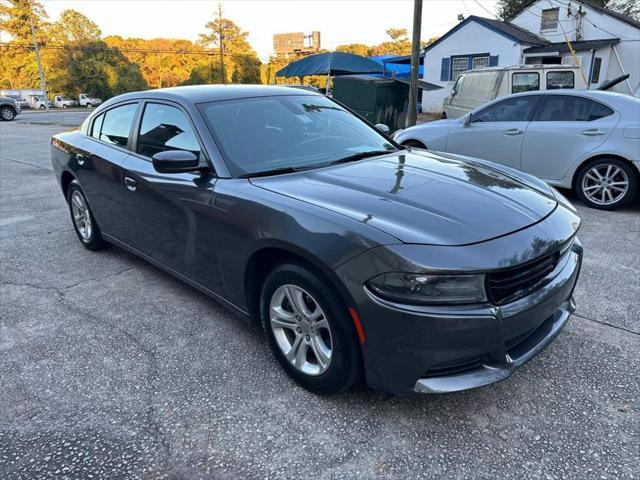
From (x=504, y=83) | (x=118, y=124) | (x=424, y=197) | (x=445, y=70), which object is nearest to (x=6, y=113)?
(x=445, y=70)

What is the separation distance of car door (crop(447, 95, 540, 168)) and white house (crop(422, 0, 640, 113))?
16.2 meters

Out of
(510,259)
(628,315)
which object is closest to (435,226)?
(510,259)

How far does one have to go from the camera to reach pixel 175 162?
2.73 meters

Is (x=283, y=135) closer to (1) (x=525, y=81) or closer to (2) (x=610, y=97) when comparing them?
(2) (x=610, y=97)

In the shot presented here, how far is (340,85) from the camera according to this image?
12336 mm

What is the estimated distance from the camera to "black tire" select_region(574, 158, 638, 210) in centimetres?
562

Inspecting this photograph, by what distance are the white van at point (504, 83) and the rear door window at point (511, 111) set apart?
3.94 m

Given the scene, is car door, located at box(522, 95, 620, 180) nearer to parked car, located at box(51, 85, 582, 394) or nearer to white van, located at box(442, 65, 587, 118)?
parked car, located at box(51, 85, 582, 394)

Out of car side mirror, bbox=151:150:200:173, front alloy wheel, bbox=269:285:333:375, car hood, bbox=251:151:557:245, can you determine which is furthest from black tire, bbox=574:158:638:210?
car side mirror, bbox=151:150:200:173

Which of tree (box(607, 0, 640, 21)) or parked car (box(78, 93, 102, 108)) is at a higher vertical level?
tree (box(607, 0, 640, 21))

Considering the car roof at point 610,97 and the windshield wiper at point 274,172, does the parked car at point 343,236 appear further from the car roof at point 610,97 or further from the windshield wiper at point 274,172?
the car roof at point 610,97

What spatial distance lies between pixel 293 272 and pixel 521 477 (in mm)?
1328

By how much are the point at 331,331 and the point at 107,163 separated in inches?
104

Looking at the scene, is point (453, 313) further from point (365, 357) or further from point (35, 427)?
point (35, 427)
